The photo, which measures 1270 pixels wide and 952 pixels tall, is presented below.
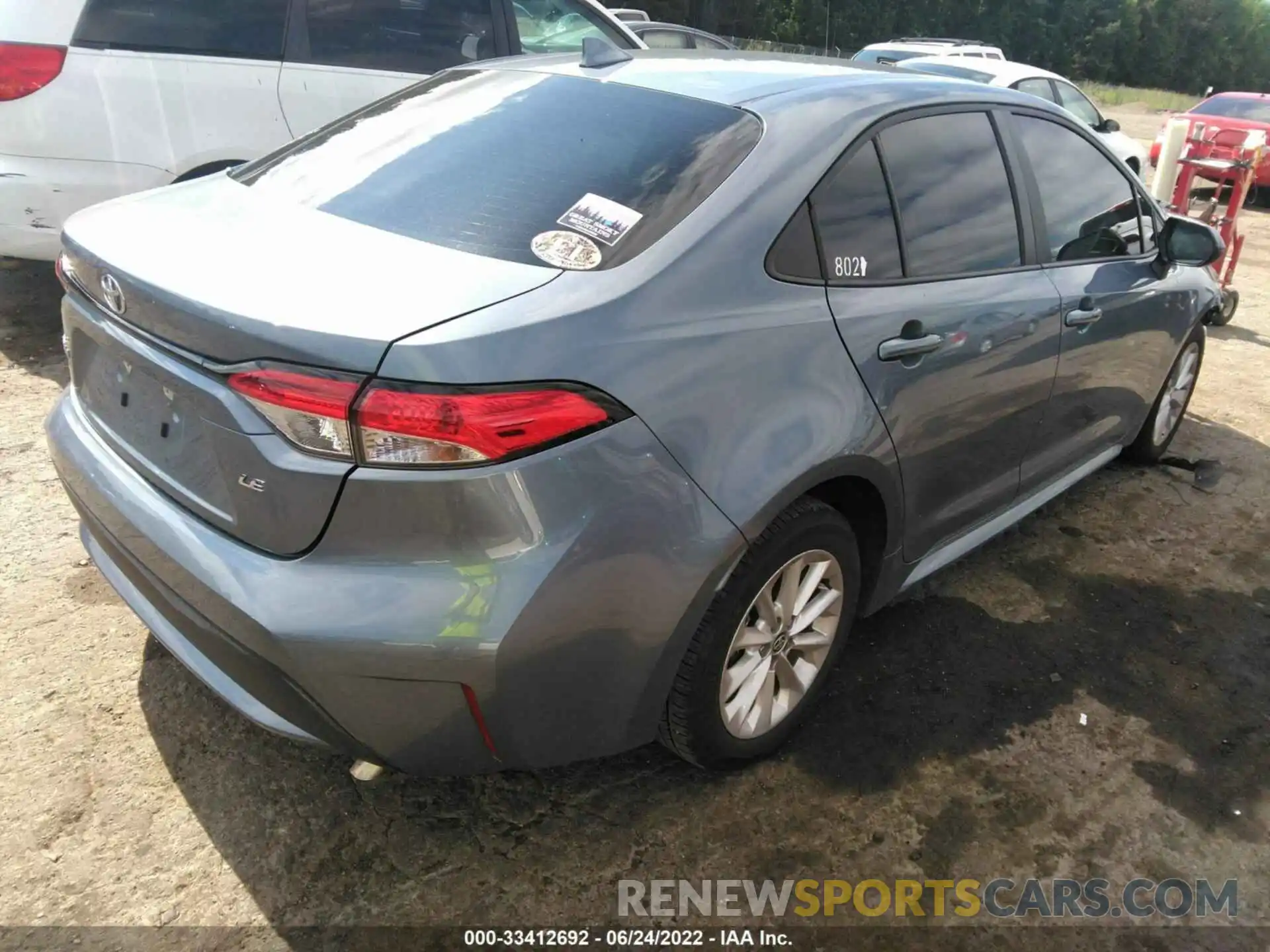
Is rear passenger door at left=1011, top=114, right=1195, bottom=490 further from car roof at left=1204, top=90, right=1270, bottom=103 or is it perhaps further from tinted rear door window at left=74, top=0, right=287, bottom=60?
car roof at left=1204, top=90, right=1270, bottom=103

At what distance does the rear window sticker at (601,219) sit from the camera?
194 cm

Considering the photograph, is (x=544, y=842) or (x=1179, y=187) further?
(x=1179, y=187)

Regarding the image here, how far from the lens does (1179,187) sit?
7.25 metres

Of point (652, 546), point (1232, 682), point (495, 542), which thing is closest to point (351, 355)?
point (495, 542)

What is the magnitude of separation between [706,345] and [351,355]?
2.27 feet

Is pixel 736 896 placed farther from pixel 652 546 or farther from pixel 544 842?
pixel 652 546

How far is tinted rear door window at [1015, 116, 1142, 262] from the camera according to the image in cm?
303

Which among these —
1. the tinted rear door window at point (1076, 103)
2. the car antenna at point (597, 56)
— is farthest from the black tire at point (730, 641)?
the tinted rear door window at point (1076, 103)

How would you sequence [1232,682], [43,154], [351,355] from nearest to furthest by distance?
[351,355] < [1232,682] < [43,154]

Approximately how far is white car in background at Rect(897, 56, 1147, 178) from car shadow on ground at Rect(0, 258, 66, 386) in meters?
7.82

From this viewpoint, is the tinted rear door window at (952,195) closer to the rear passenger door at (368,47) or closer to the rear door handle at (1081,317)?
the rear door handle at (1081,317)

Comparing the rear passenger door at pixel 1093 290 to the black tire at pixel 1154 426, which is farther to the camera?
the black tire at pixel 1154 426

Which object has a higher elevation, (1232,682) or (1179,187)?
(1179,187)

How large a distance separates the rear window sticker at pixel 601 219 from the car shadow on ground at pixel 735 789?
132cm
